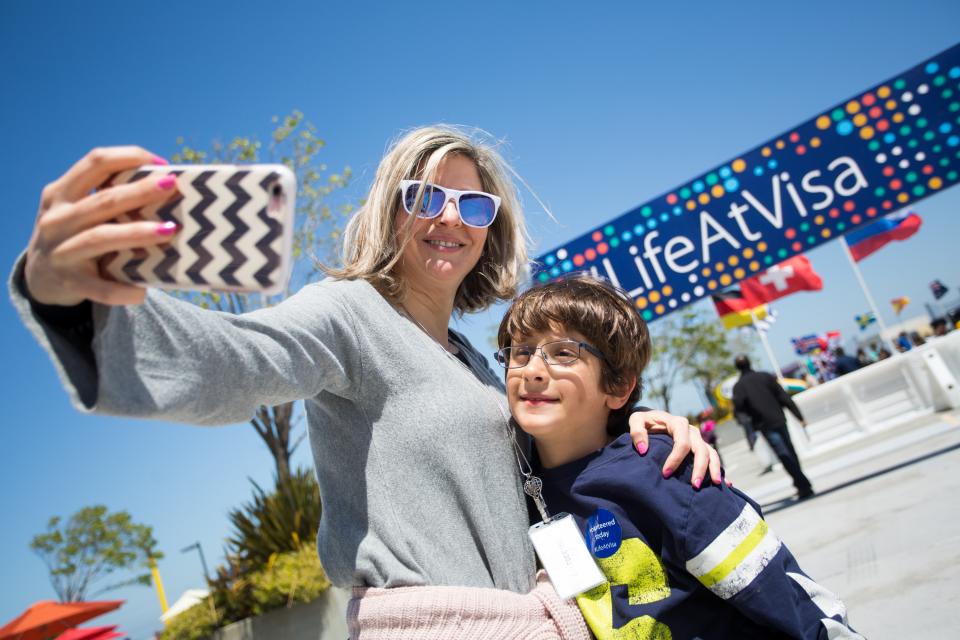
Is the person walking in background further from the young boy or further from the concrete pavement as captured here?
the young boy

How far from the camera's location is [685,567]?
1.51m

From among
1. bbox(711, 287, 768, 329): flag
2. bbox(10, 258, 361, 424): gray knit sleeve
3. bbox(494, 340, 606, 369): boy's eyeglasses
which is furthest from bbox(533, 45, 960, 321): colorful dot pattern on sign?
bbox(711, 287, 768, 329): flag

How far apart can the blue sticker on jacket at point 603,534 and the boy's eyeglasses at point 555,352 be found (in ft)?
1.62

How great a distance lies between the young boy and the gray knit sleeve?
0.87 meters

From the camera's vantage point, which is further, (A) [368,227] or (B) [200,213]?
(A) [368,227]

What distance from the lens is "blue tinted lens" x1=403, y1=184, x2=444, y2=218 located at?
75.4 inches

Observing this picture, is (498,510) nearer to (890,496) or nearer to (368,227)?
(368,227)

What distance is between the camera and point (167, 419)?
2.82ft

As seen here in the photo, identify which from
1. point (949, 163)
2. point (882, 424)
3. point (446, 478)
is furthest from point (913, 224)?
point (446, 478)

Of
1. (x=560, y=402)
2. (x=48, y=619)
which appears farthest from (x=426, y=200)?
(x=48, y=619)

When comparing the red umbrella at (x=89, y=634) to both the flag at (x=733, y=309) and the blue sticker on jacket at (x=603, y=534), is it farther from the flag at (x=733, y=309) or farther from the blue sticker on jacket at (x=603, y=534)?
the flag at (x=733, y=309)

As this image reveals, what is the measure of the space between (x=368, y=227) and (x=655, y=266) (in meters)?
6.27

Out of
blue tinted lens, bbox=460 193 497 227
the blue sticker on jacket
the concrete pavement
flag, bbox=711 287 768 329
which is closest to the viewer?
the blue sticker on jacket

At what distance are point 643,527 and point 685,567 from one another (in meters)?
0.14
